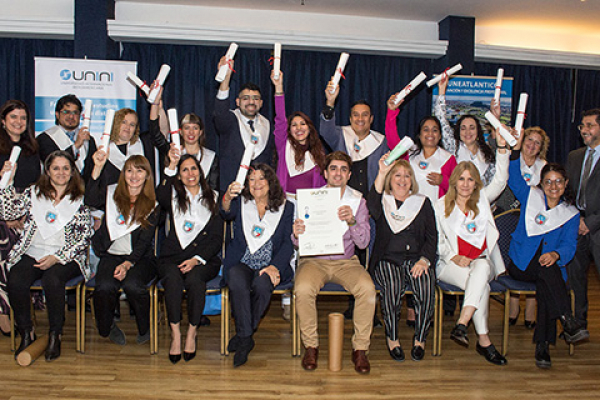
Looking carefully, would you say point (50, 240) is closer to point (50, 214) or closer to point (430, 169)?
point (50, 214)

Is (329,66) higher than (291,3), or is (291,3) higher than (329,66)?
(291,3)

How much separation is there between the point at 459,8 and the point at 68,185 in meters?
4.31

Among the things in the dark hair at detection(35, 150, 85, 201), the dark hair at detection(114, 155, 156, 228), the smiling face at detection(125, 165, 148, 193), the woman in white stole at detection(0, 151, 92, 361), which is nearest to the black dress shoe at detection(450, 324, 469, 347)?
the dark hair at detection(114, 155, 156, 228)

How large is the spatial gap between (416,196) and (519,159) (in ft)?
3.55

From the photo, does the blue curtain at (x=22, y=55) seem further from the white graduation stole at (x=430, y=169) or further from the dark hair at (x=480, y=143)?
the dark hair at (x=480, y=143)

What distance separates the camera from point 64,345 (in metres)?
3.34

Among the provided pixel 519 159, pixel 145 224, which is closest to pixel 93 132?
pixel 145 224

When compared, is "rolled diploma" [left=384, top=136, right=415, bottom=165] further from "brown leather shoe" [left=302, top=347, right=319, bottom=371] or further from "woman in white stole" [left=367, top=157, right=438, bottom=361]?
"brown leather shoe" [left=302, top=347, right=319, bottom=371]

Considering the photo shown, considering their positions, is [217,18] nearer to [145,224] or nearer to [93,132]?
[93,132]

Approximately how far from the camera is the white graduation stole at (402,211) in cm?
337

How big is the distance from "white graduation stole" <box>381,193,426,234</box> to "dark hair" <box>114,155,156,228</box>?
1643mm

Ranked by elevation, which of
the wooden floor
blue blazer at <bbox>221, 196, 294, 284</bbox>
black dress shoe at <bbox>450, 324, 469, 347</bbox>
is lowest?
the wooden floor

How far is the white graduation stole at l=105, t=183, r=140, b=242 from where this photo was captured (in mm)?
3346

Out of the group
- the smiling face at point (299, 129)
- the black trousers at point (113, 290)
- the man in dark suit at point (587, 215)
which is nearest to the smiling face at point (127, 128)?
the black trousers at point (113, 290)
